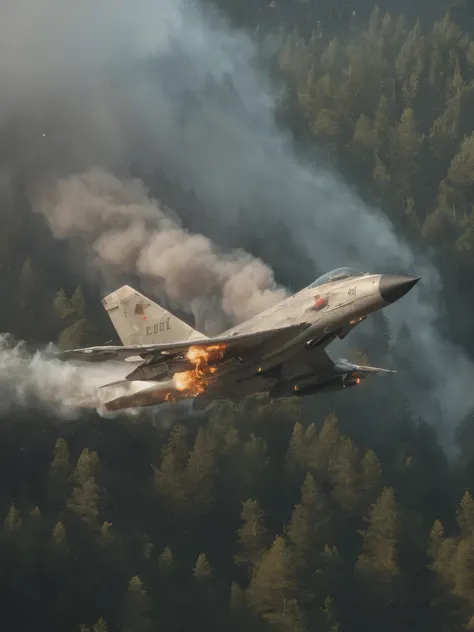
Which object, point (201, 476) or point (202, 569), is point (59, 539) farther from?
point (201, 476)

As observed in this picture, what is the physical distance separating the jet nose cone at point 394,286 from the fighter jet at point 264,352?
34mm

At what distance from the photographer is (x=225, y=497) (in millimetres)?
82250

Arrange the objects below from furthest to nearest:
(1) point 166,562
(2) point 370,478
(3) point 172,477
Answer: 1. (2) point 370,478
2. (3) point 172,477
3. (1) point 166,562

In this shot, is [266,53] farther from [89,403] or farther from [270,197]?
[89,403]

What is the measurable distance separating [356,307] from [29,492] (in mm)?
42972

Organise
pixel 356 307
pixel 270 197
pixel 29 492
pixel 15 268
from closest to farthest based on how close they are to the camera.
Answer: pixel 356 307
pixel 29 492
pixel 15 268
pixel 270 197

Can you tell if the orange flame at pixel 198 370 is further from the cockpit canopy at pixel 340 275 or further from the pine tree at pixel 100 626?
the pine tree at pixel 100 626

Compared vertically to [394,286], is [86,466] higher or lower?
higher

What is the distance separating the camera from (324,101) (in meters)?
132

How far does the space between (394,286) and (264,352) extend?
575cm

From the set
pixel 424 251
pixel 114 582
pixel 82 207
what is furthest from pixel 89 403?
Answer: pixel 424 251

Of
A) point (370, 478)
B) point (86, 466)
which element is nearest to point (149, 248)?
point (86, 466)

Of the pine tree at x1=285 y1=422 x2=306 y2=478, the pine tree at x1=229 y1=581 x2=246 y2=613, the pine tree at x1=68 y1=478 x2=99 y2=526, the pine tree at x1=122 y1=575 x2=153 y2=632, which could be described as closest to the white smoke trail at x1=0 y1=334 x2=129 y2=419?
the pine tree at x1=122 y1=575 x2=153 y2=632

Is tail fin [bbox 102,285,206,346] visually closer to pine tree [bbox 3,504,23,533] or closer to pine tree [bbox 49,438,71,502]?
pine tree [bbox 3,504,23,533]
